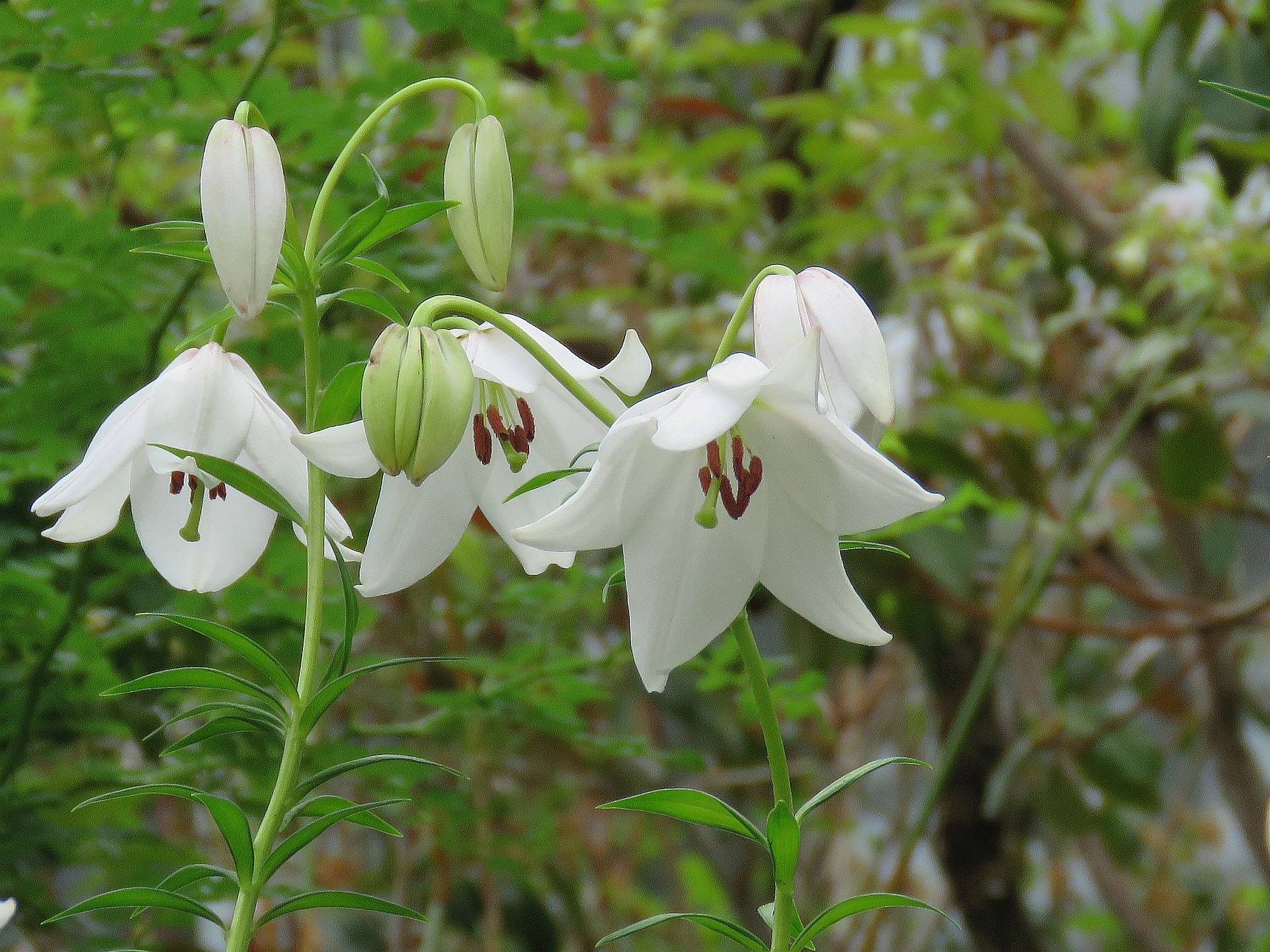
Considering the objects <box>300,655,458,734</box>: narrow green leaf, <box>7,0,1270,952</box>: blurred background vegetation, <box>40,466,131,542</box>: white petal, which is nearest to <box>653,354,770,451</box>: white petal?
<box>300,655,458,734</box>: narrow green leaf

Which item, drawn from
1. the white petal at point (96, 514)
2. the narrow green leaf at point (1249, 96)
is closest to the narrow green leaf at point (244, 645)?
the white petal at point (96, 514)

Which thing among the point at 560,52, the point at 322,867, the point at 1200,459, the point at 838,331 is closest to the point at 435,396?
the point at 838,331

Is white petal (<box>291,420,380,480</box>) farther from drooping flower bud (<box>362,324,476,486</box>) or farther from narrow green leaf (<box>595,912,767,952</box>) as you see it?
narrow green leaf (<box>595,912,767,952</box>)

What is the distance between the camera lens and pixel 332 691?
0.36m

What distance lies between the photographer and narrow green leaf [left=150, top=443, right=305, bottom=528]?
36 cm

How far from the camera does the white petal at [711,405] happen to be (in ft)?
1.19

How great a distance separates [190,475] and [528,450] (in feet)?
0.44

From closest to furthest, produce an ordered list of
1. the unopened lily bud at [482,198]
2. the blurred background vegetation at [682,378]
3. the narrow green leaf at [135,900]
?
the narrow green leaf at [135,900] < the unopened lily bud at [482,198] < the blurred background vegetation at [682,378]

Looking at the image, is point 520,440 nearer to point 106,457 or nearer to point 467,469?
point 467,469

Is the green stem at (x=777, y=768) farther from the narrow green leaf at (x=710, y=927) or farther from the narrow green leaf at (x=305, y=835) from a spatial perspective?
the narrow green leaf at (x=305, y=835)

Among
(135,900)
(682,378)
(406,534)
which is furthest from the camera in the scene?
(682,378)

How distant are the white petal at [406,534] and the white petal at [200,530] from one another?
0.05 metres

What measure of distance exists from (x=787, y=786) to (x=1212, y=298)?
1.01 m

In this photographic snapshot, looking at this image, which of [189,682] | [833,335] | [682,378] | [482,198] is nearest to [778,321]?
[833,335]
